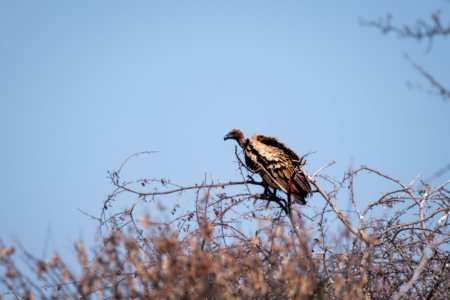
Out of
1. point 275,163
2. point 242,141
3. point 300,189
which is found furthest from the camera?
point 242,141

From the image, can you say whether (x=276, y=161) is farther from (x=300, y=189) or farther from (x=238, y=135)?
(x=238, y=135)

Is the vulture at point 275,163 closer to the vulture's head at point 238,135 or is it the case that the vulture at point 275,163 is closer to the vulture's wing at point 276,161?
the vulture's wing at point 276,161

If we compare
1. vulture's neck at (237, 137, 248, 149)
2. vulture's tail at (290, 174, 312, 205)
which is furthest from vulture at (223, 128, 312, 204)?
vulture's neck at (237, 137, 248, 149)

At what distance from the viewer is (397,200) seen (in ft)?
18.2

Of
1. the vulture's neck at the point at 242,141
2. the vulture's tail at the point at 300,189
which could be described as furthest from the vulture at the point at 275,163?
the vulture's neck at the point at 242,141

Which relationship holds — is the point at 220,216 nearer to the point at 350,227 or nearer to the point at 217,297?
the point at 350,227

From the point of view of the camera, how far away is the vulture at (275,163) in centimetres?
625

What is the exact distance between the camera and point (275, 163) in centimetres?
678

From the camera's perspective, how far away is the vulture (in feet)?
20.5

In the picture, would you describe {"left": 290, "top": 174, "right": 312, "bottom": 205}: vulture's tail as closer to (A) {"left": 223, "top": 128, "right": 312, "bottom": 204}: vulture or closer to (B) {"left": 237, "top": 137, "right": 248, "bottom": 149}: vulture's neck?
(A) {"left": 223, "top": 128, "right": 312, "bottom": 204}: vulture

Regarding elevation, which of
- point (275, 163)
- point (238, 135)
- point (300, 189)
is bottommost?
point (300, 189)

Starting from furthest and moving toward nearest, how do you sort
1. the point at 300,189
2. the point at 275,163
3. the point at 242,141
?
1. the point at 242,141
2. the point at 275,163
3. the point at 300,189

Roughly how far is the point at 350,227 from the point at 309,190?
103cm

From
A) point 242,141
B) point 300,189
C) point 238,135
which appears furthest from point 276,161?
point 238,135
